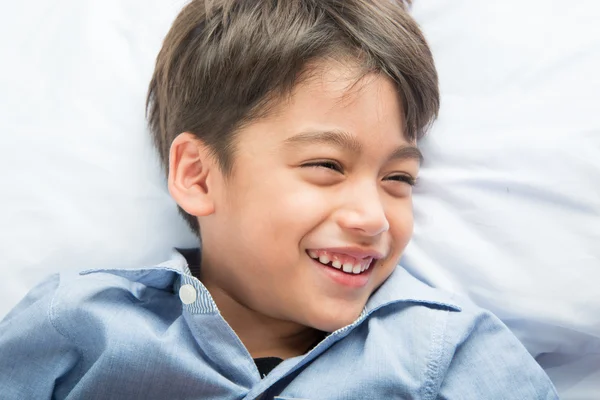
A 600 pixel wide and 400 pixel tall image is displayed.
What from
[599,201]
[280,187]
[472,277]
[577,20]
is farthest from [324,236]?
[577,20]

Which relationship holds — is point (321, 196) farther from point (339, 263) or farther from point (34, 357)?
point (34, 357)

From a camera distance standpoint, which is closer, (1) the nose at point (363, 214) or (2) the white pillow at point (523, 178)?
(1) the nose at point (363, 214)

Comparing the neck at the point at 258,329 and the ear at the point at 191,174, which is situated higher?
the ear at the point at 191,174

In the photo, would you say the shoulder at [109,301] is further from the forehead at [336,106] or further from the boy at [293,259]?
the forehead at [336,106]

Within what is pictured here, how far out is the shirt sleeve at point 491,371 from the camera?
37.7 inches

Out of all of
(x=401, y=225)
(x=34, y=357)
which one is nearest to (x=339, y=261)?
(x=401, y=225)

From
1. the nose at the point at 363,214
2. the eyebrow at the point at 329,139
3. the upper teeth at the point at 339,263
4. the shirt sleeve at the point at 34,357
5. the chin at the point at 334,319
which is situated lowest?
the shirt sleeve at the point at 34,357

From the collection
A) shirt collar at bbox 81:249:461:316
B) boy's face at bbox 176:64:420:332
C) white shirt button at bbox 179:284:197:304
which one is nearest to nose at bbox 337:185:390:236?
boy's face at bbox 176:64:420:332

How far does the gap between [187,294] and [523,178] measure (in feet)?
1.62

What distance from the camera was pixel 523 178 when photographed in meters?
1.12

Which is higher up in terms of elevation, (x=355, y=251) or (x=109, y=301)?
(x=355, y=251)

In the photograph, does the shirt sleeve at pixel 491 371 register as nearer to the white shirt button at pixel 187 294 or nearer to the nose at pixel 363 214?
the nose at pixel 363 214

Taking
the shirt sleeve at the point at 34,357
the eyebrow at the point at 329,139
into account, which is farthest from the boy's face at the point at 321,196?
the shirt sleeve at the point at 34,357

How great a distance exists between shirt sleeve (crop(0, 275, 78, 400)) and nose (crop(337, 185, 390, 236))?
38cm
